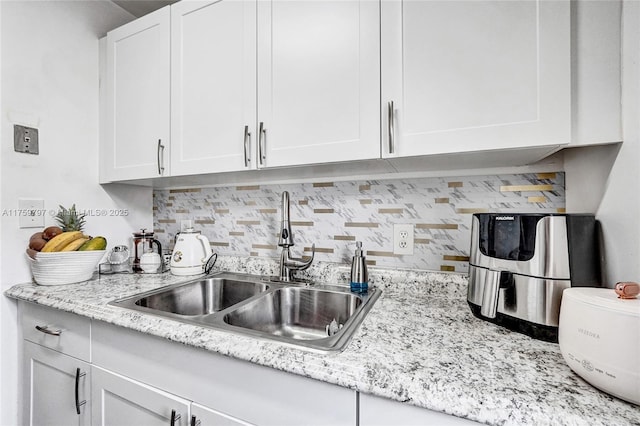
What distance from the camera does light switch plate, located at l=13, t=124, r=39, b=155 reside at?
4.27ft

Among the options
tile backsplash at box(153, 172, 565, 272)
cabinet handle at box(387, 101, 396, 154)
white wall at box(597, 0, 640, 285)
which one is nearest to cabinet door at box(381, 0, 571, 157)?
cabinet handle at box(387, 101, 396, 154)

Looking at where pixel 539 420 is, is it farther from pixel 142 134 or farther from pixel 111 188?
pixel 111 188

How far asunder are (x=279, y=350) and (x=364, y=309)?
1.21 feet

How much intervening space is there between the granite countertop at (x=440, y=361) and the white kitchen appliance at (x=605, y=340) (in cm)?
4

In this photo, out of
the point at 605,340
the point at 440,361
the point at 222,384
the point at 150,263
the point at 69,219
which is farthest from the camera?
the point at 150,263

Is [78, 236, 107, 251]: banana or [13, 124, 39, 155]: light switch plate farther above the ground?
[13, 124, 39, 155]: light switch plate

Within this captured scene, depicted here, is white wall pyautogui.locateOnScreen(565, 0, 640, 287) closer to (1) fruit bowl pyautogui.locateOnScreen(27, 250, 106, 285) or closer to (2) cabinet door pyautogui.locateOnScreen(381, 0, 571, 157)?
(2) cabinet door pyautogui.locateOnScreen(381, 0, 571, 157)

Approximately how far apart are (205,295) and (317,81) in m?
1.09

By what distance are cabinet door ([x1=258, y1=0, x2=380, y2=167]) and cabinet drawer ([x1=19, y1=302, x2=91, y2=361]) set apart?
0.90 m

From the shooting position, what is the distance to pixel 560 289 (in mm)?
700

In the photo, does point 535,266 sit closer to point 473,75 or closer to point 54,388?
point 473,75

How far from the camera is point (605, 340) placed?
0.50 m

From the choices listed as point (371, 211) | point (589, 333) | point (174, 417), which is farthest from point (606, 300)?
point (174, 417)

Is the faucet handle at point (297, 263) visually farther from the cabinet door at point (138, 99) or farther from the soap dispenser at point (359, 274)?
the cabinet door at point (138, 99)
